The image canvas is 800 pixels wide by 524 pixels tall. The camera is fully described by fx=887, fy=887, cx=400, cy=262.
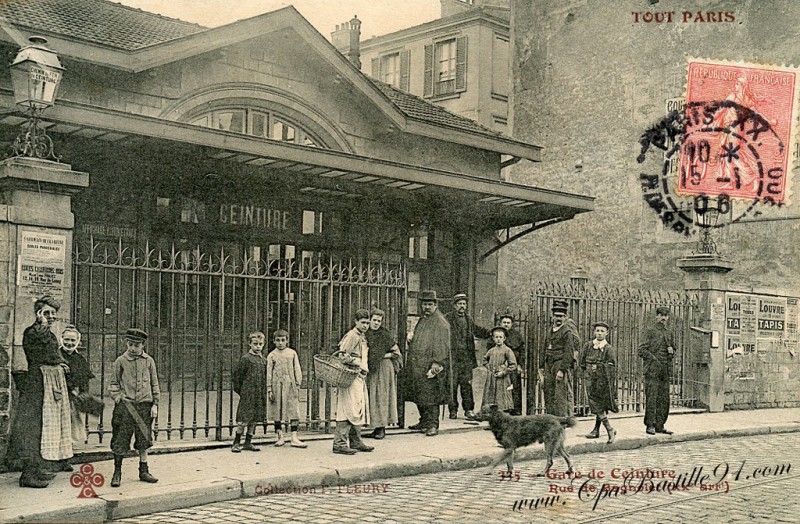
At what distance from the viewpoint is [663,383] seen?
11.7 metres

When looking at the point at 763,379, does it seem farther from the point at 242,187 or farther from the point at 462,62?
the point at 462,62

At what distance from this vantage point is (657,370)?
38.1 ft

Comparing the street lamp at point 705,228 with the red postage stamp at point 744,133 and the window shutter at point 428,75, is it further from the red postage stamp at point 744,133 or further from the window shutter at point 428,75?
the window shutter at point 428,75

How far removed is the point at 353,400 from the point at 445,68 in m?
21.3

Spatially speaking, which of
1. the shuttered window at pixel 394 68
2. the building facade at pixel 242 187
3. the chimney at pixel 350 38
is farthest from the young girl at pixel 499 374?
the shuttered window at pixel 394 68

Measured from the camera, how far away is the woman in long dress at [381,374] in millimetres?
10117

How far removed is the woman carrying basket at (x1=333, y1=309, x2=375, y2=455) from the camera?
9.19 metres

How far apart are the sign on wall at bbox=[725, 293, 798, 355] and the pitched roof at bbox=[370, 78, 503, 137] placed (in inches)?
227

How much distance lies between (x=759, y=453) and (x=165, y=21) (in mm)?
12270

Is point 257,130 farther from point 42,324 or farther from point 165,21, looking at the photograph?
point 42,324

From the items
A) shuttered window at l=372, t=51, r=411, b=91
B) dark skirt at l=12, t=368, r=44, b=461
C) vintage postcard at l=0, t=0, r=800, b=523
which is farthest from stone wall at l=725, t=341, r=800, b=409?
shuttered window at l=372, t=51, r=411, b=91

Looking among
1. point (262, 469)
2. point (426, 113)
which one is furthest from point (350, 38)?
point (262, 469)

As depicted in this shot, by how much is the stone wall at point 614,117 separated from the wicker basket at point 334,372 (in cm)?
1099

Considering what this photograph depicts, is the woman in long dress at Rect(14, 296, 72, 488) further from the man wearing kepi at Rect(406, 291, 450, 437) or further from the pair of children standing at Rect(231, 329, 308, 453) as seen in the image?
the man wearing kepi at Rect(406, 291, 450, 437)
